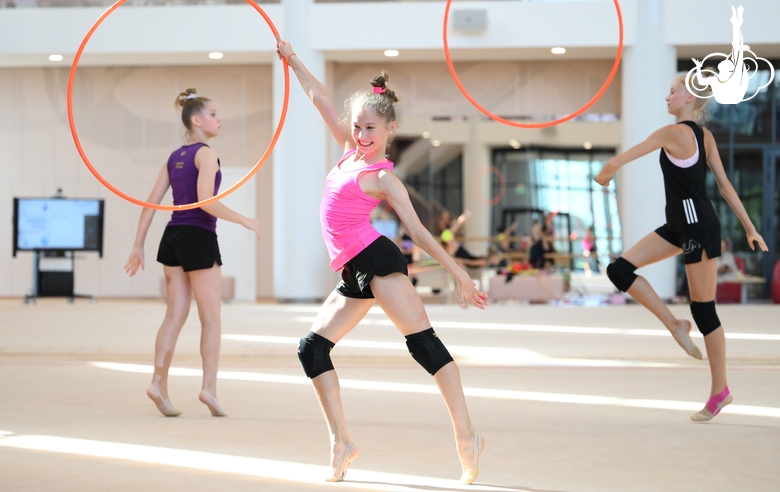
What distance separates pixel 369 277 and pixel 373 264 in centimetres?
5

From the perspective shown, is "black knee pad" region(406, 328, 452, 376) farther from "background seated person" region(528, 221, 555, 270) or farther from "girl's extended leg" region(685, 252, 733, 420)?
"background seated person" region(528, 221, 555, 270)

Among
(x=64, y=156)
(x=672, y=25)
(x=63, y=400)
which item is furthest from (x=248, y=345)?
(x=64, y=156)

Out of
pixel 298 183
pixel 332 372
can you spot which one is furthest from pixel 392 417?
pixel 298 183

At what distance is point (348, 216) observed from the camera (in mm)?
3234

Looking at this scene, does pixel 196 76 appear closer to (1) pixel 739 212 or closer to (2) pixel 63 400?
(2) pixel 63 400

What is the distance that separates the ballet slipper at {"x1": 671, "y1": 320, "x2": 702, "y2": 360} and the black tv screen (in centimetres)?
1140

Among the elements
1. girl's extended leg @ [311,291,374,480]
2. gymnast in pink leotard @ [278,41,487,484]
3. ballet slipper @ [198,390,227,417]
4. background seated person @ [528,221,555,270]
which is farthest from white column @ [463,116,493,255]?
girl's extended leg @ [311,291,374,480]

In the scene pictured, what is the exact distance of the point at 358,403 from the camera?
4809mm

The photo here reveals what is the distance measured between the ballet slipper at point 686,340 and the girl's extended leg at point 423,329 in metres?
1.85

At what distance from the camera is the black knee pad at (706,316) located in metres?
4.38

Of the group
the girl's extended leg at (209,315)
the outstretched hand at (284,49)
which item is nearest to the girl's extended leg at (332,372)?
A: the outstretched hand at (284,49)

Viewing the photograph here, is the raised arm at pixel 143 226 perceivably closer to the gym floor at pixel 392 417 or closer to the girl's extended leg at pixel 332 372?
the gym floor at pixel 392 417

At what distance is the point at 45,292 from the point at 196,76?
15.6ft

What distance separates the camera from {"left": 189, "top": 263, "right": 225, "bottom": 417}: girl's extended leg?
4.49 meters
